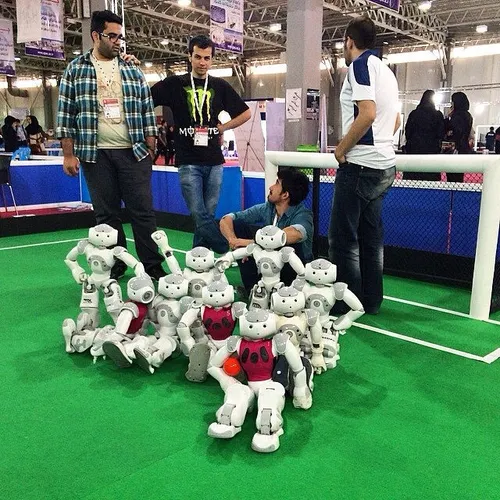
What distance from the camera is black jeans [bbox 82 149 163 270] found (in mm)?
3852

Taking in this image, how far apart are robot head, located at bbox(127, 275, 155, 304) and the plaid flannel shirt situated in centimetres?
145

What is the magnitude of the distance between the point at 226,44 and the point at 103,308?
8.44 metres

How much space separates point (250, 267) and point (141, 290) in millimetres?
1086

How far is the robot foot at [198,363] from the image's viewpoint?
7.99ft

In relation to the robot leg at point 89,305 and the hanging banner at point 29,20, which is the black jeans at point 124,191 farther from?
the hanging banner at point 29,20

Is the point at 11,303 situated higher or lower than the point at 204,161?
lower

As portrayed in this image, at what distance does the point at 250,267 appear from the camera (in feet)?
11.8

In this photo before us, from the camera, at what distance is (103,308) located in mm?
3578

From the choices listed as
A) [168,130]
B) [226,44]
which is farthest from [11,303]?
[168,130]

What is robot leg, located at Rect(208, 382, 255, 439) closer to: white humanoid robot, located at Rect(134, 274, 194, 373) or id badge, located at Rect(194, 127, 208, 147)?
white humanoid robot, located at Rect(134, 274, 194, 373)

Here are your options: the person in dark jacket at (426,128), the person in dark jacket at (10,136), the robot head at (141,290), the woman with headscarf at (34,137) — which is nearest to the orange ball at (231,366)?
the robot head at (141,290)

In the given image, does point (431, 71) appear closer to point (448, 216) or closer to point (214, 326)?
point (448, 216)

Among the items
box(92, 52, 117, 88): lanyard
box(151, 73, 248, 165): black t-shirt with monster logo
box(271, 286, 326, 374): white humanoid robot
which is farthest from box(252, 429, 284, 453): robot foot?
box(92, 52, 117, 88): lanyard

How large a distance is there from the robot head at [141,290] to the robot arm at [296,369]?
33.1 inches
